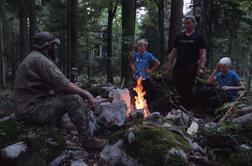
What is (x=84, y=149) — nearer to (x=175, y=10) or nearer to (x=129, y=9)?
(x=129, y=9)

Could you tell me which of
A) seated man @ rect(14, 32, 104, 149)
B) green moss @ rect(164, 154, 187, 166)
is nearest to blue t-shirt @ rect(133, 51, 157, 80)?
seated man @ rect(14, 32, 104, 149)

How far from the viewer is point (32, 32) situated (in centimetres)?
2077

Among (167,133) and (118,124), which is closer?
(167,133)

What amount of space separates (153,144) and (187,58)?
405 centimetres

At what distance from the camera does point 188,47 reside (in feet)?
30.8

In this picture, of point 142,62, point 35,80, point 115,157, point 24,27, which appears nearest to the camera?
point 115,157

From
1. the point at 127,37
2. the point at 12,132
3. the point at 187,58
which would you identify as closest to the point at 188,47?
the point at 187,58

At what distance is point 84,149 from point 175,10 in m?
9.59

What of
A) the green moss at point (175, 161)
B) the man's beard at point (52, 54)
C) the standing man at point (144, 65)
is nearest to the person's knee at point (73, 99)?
the man's beard at point (52, 54)

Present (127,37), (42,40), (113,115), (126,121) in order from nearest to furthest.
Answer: (42,40), (113,115), (126,121), (127,37)

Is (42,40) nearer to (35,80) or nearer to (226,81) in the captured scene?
(35,80)

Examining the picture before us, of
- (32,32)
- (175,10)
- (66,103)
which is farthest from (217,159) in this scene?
(32,32)

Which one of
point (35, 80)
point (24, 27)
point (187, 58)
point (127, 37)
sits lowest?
point (35, 80)

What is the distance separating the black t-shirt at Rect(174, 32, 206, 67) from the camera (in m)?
9.30
